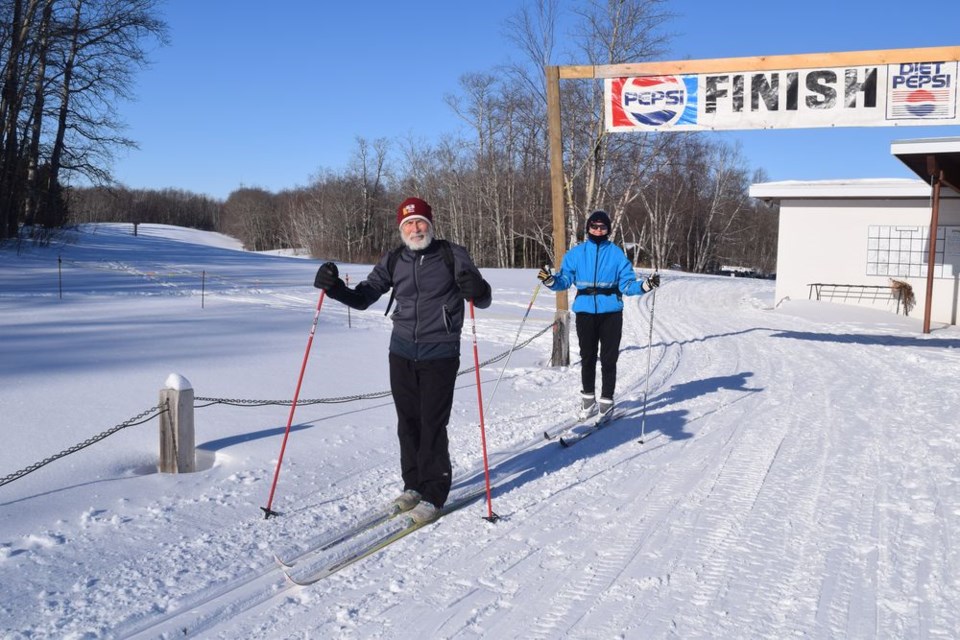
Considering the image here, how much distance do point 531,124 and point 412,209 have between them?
26.7m

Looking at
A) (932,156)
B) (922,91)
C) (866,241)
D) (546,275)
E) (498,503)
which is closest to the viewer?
(498,503)

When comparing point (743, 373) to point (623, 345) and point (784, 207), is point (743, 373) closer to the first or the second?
point (623, 345)

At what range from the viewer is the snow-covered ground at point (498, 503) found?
3355 mm

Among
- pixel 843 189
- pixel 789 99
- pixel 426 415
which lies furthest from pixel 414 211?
pixel 843 189

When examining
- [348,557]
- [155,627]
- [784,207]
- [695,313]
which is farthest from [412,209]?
[784,207]

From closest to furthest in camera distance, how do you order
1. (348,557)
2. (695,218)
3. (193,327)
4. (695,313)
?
(348,557), (193,327), (695,313), (695,218)

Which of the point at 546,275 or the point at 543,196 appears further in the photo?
the point at 543,196

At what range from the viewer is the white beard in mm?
4516

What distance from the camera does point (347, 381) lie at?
8734 mm

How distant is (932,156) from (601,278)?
37.5 feet

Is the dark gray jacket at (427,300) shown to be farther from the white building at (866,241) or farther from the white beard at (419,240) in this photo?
the white building at (866,241)

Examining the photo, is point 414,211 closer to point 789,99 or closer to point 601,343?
point 601,343

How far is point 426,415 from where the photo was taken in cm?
459

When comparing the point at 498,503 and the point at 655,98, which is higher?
the point at 655,98
